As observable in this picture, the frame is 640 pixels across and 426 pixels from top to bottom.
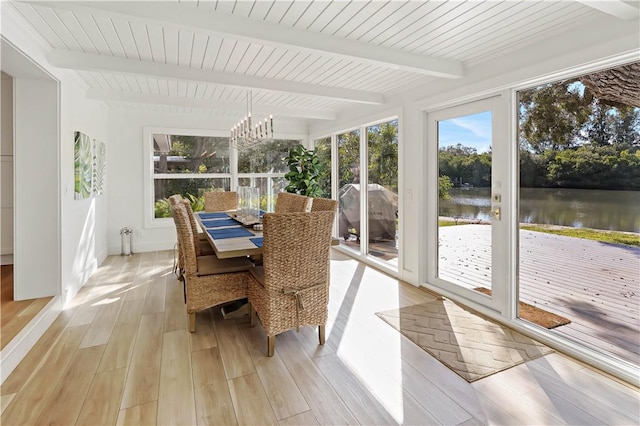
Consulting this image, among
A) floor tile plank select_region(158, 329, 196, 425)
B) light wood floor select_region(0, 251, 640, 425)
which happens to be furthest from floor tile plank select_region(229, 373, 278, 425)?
floor tile plank select_region(158, 329, 196, 425)

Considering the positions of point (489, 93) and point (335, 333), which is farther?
point (489, 93)

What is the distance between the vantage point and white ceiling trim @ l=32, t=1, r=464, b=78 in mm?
1904

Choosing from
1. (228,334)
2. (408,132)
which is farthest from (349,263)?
(228,334)

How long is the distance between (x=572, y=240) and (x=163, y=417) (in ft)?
10.0

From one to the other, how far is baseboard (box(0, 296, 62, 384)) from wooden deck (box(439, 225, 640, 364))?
12.4ft

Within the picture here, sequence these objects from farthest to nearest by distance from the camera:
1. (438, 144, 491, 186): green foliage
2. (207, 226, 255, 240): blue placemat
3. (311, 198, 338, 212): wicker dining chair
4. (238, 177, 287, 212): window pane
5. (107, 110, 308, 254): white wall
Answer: (238, 177, 287, 212): window pane
(107, 110, 308, 254): white wall
(438, 144, 491, 186): green foliage
(207, 226, 255, 240): blue placemat
(311, 198, 338, 212): wicker dining chair

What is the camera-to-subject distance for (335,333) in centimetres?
271

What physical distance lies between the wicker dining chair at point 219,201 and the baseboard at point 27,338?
2460 millimetres

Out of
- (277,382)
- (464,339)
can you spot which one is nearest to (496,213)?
(464,339)

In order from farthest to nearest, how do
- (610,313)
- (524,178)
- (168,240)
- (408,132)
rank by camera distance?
(168,240), (408,132), (524,178), (610,313)

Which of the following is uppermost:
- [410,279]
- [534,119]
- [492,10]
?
[492,10]

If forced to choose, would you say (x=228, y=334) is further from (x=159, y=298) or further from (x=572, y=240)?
(x=572, y=240)

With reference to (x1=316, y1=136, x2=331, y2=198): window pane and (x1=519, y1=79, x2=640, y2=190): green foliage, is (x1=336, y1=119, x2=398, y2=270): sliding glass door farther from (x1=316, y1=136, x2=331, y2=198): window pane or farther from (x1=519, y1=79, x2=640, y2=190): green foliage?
(x1=519, y1=79, x2=640, y2=190): green foliage

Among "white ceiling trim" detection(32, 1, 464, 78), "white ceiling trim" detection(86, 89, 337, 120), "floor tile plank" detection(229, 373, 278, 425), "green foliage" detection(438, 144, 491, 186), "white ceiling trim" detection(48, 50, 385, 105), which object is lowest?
"floor tile plank" detection(229, 373, 278, 425)
